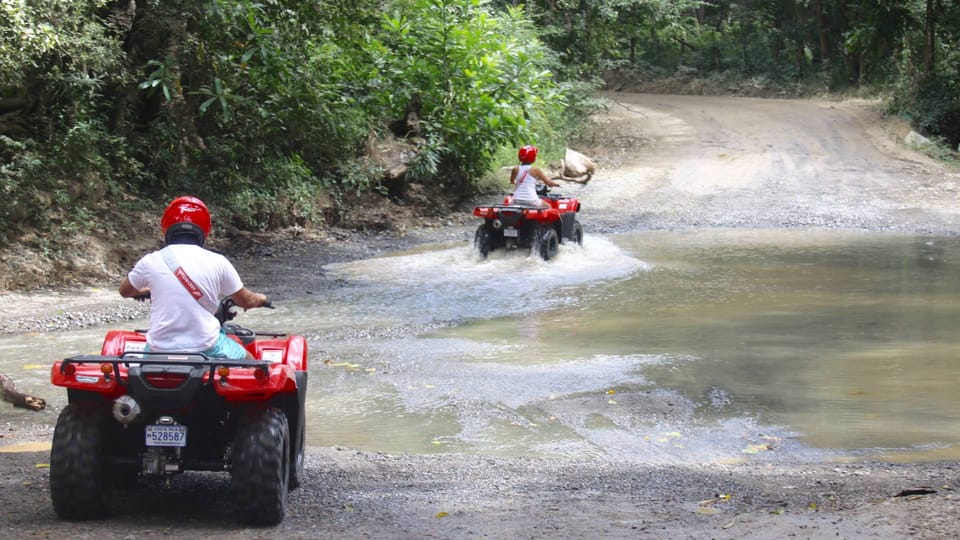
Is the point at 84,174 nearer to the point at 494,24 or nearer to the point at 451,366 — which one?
the point at 451,366

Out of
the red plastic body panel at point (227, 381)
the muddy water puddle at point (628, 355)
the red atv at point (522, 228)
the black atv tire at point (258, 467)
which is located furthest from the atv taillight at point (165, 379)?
the red atv at point (522, 228)

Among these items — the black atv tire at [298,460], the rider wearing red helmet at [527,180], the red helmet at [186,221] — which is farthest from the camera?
the rider wearing red helmet at [527,180]

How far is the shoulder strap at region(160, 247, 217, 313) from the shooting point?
5.35 meters

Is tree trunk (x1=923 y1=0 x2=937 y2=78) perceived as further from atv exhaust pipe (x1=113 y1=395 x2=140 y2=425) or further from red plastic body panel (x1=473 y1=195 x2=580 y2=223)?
atv exhaust pipe (x1=113 y1=395 x2=140 y2=425)

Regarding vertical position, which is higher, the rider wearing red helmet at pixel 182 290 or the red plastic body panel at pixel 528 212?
the rider wearing red helmet at pixel 182 290

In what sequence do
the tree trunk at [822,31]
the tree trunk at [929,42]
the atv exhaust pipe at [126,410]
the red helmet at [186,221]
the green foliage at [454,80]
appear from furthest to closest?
the tree trunk at [822,31] < the tree trunk at [929,42] < the green foliage at [454,80] < the red helmet at [186,221] < the atv exhaust pipe at [126,410]

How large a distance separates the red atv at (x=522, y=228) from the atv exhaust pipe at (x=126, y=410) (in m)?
11.1

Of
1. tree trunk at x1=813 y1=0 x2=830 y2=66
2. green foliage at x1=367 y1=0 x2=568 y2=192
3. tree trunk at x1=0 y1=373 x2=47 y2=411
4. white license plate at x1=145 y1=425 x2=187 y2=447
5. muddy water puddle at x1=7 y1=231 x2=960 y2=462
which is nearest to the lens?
white license plate at x1=145 y1=425 x2=187 y2=447

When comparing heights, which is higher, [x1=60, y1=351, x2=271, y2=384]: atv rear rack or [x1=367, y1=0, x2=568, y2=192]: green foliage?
[x1=367, y1=0, x2=568, y2=192]: green foliage

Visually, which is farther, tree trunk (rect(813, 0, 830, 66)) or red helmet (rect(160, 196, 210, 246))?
tree trunk (rect(813, 0, 830, 66))

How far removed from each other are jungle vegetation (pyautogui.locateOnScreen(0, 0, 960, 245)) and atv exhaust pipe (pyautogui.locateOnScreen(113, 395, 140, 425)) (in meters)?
9.29

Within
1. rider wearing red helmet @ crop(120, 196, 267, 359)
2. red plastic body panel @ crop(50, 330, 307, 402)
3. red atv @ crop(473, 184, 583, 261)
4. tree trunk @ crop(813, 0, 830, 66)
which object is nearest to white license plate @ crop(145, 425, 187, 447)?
red plastic body panel @ crop(50, 330, 307, 402)

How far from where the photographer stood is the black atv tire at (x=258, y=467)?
5.17 m

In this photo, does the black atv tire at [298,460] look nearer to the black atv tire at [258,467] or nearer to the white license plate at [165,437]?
the black atv tire at [258,467]
